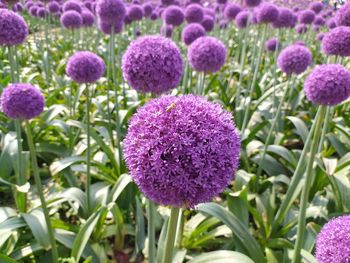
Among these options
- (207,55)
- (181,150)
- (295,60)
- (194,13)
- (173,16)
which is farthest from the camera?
(194,13)

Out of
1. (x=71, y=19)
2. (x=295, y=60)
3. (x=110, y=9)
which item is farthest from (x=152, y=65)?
(x=71, y=19)

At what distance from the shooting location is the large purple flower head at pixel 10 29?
4004mm

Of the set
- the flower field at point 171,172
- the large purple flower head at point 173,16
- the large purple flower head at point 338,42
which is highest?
the large purple flower head at point 338,42

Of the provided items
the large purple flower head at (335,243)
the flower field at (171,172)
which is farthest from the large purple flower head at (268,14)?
the large purple flower head at (335,243)

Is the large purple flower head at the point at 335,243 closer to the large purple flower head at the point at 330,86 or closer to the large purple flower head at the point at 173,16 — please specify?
the large purple flower head at the point at 330,86

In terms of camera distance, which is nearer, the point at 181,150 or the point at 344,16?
the point at 181,150

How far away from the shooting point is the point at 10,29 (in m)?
4.04

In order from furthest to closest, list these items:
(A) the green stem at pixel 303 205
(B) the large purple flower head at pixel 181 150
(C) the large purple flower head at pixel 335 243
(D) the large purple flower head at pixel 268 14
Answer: (D) the large purple flower head at pixel 268 14 < (A) the green stem at pixel 303 205 < (C) the large purple flower head at pixel 335 243 < (B) the large purple flower head at pixel 181 150

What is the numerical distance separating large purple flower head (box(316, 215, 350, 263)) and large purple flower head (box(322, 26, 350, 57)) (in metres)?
2.73

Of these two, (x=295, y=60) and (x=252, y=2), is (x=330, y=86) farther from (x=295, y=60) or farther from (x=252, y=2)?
(x=252, y=2)

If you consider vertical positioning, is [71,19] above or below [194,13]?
below

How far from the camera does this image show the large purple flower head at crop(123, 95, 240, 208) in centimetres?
181

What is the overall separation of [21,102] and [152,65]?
3.82 feet

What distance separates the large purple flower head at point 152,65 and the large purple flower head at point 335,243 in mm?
1784
